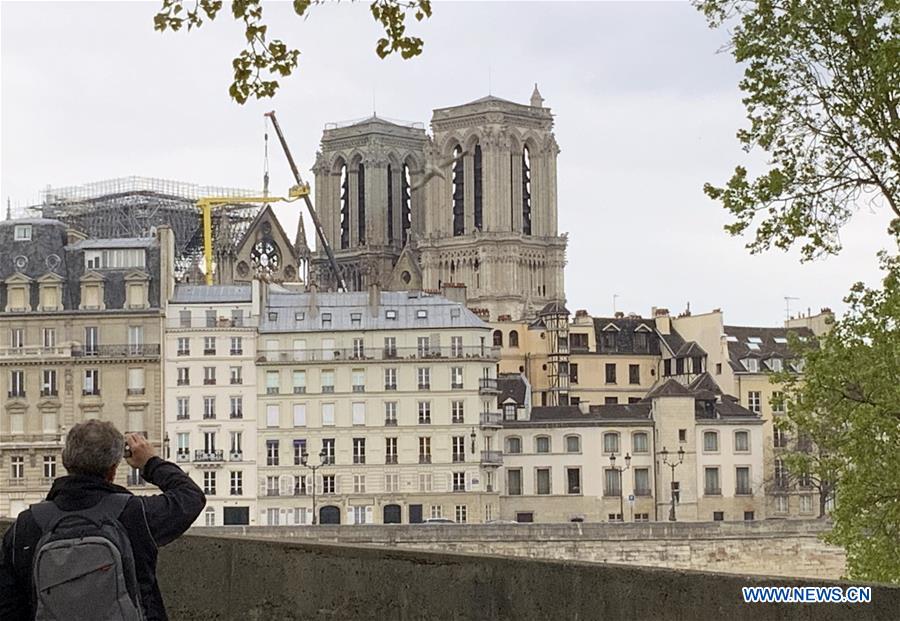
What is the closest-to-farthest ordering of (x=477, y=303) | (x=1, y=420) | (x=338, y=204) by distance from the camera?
(x=1, y=420), (x=477, y=303), (x=338, y=204)

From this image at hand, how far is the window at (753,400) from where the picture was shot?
90062mm

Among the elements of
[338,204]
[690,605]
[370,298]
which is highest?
[338,204]

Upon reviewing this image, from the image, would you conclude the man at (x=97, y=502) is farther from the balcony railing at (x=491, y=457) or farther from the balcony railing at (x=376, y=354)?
the balcony railing at (x=491, y=457)

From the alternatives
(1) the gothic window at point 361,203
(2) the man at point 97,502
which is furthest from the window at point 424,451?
(1) the gothic window at point 361,203

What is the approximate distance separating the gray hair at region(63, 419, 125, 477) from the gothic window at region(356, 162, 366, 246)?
143323mm

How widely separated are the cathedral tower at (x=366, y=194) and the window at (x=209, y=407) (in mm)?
71343

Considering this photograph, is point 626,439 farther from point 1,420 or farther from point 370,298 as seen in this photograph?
point 1,420

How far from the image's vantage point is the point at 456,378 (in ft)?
254

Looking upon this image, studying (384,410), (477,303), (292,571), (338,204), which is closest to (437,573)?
(292,571)

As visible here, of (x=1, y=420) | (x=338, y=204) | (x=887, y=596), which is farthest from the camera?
(x=338, y=204)

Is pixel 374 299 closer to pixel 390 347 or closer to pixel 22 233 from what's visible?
pixel 390 347

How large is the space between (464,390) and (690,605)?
65.5m

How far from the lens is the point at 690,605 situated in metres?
12.2

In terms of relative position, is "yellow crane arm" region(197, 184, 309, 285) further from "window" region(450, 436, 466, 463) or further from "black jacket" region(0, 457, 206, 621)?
"black jacket" region(0, 457, 206, 621)
